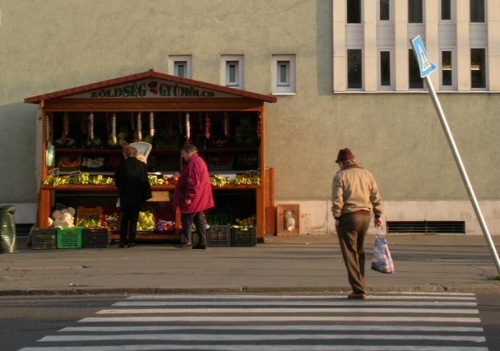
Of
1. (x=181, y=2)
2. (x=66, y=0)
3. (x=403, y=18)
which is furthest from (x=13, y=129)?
(x=403, y=18)

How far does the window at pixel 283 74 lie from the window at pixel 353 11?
5.62ft

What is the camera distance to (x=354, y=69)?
20.7 m

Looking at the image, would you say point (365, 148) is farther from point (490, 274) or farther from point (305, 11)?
point (490, 274)

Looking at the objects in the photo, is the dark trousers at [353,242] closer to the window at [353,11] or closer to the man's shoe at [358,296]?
the man's shoe at [358,296]

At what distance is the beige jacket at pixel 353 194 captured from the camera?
11156 millimetres

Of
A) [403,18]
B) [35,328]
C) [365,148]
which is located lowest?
[35,328]

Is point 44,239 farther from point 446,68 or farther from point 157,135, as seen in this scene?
point 446,68

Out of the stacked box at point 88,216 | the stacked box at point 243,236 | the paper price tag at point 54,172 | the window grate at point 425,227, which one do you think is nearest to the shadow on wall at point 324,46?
the window grate at point 425,227

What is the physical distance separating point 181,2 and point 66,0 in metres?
2.78

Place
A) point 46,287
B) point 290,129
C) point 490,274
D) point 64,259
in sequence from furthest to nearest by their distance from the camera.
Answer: point 290,129 → point 64,259 → point 490,274 → point 46,287

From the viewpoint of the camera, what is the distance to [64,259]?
16000mm

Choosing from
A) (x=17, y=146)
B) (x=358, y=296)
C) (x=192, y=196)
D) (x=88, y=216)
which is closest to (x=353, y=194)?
(x=358, y=296)

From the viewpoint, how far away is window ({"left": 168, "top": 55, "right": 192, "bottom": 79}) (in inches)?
816

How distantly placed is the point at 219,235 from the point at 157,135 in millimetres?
3128
